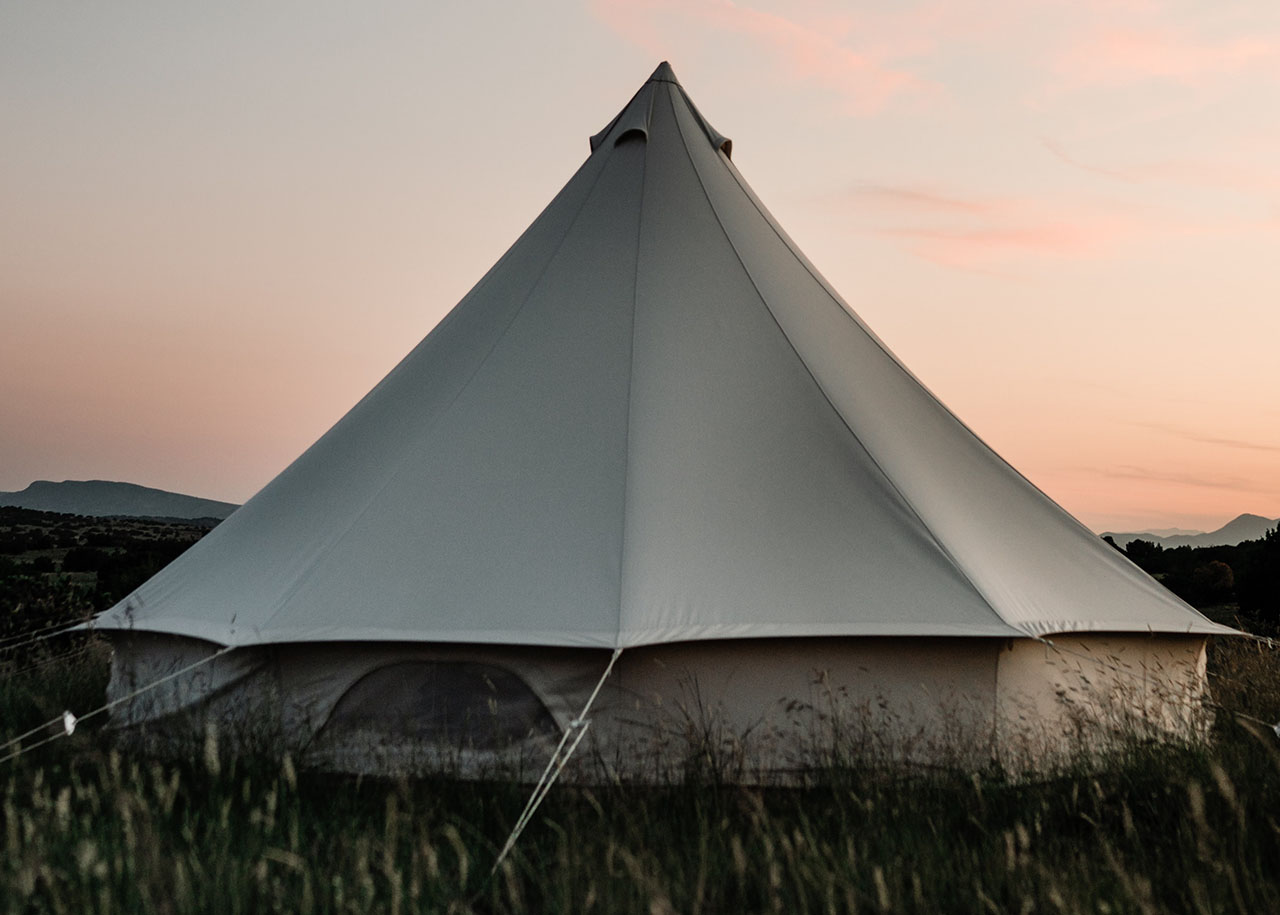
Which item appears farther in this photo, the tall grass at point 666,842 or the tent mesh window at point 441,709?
the tent mesh window at point 441,709

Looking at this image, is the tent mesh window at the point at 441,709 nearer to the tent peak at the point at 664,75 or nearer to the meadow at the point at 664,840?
the meadow at the point at 664,840

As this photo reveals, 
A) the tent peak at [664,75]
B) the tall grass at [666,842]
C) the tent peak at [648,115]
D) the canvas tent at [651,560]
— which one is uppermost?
the tent peak at [664,75]

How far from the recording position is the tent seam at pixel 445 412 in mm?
4367

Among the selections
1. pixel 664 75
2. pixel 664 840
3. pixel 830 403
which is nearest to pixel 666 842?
pixel 664 840

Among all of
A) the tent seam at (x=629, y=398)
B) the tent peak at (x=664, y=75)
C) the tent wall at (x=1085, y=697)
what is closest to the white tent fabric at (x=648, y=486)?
the tent seam at (x=629, y=398)

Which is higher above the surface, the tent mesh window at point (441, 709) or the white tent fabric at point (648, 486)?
the white tent fabric at point (648, 486)

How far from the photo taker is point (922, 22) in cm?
749

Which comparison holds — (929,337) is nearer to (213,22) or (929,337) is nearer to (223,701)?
(213,22)

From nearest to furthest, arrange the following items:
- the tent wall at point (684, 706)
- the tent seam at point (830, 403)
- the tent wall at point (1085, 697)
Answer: the tent wall at point (684, 706)
the tent wall at point (1085, 697)
the tent seam at point (830, 403)

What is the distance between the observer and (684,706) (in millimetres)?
4031

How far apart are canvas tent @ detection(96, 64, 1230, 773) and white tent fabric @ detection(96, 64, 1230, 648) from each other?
0.05ft

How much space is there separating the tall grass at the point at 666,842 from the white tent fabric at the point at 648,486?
0.58m

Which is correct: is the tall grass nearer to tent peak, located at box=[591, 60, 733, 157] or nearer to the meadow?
the meadow

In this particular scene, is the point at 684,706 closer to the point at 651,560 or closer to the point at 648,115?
the point at 651,560
